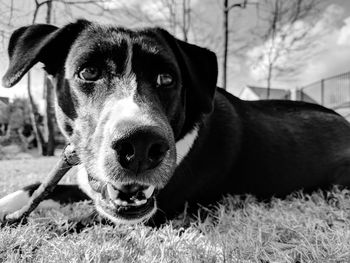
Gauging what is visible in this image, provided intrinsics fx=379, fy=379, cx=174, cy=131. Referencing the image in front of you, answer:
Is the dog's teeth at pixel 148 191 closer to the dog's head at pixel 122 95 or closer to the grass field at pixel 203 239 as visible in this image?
the dog's head at pixel 122 95

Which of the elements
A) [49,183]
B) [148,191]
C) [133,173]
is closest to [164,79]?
[148,191]

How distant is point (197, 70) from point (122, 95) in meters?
0.84

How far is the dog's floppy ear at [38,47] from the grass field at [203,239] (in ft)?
3.19

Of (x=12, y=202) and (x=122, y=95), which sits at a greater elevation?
(x=122, y=95)

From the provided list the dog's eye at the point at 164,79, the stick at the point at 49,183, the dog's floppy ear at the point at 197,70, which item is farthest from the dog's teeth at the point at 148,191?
the dog's floppy ear at the point at 197,70

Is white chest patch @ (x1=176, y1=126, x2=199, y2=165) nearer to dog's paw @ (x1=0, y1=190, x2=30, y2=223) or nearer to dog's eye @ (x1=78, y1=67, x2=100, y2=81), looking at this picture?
dog's eye @ (x1=78, y1=67, x2=100, y2=81)

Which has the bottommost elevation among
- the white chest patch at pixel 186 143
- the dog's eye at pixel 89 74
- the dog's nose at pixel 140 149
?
the white chest patch at pixel 186 143

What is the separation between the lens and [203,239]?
2297mm

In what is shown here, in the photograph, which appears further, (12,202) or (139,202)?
(12,202)

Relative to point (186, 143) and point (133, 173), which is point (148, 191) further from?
point (186, 143)

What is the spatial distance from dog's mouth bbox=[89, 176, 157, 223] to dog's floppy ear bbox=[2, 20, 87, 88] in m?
0.92

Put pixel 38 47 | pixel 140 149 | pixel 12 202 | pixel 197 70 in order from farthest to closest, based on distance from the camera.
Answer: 1. pixel 197 70
2. pixel 12 202
3. pixel 38 47
4. pixel 140 149

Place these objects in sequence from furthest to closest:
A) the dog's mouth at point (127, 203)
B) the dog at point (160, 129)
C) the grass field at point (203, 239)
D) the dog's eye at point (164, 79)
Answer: the dog's eye at point (164, 79)
the dog's mouth at point (127, 203)
the dog at point (160, 129)
the grass field at point (203, 239)

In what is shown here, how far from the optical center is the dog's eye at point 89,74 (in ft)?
7.81
